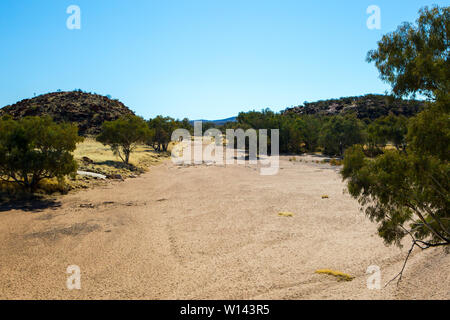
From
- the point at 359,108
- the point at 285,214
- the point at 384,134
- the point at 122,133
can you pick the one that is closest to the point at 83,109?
the point at 122,133

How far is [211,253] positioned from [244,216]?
17.2ft

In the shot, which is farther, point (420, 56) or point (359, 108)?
point (359, 108)

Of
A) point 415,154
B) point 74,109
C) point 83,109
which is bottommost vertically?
point 415,154

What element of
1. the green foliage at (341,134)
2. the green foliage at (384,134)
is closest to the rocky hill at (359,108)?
the green foliage at (341,134)

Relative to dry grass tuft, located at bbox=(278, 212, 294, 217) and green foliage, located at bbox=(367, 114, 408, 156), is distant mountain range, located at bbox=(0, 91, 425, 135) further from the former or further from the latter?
dry grass tuft, located at bbox=(278, 212, 294, 217)

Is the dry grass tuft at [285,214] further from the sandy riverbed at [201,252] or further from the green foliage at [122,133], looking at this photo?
the green foliage at [122,133]

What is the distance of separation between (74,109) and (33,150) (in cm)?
6631

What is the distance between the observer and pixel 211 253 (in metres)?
10.2

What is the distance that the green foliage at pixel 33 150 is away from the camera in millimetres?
16828

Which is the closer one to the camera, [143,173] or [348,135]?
[143,173]

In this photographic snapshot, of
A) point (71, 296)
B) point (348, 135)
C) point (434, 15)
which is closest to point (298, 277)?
point (71, 296)

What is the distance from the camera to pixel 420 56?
6.01 m

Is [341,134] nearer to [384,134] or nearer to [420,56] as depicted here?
[384,134]
